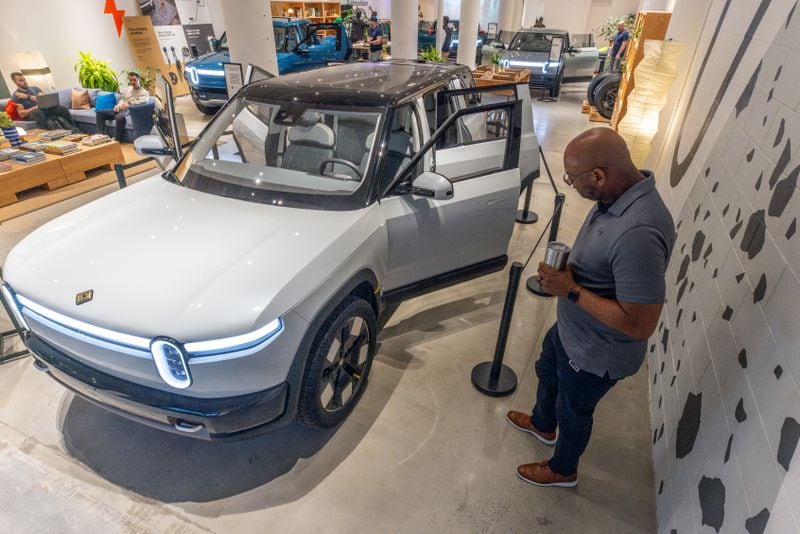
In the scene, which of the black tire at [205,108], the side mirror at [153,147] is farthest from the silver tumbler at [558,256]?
the black tire at [205,108]

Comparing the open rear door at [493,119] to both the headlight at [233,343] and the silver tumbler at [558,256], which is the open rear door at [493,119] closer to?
the silver tumbler at [558,256]

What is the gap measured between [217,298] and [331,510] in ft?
3.60

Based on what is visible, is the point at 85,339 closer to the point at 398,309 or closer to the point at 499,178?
the point at 398,309

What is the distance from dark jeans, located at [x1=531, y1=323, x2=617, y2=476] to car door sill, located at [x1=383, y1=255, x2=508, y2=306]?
0.87 meters

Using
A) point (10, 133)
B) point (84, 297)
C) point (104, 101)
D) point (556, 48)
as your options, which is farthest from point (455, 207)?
point (556, 48)

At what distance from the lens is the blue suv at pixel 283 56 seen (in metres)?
8.48

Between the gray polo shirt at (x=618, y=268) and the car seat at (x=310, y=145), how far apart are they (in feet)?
5.14

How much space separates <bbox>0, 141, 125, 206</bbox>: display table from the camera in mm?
5004

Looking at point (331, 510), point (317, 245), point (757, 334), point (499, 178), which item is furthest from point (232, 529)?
point (499, 178)

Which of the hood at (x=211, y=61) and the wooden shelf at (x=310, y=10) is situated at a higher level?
the wooden shelf at (x=310, y=10)

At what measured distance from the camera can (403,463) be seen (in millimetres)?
2201

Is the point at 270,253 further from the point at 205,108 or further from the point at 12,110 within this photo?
the point at 205,108

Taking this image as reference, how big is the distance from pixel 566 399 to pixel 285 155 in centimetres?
205

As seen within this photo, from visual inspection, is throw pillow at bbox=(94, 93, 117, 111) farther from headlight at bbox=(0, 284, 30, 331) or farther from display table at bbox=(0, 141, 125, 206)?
headlight at bbox=(0, 284, 30, 331)
